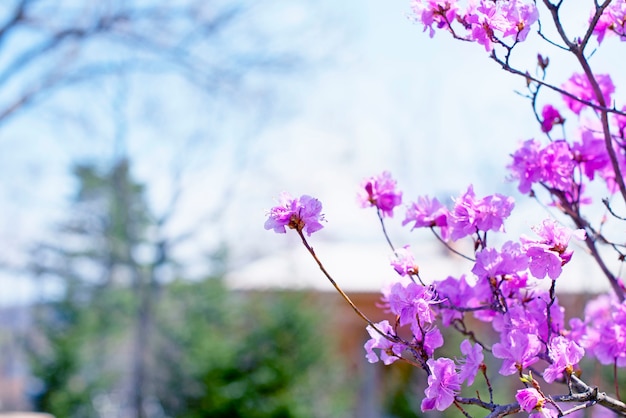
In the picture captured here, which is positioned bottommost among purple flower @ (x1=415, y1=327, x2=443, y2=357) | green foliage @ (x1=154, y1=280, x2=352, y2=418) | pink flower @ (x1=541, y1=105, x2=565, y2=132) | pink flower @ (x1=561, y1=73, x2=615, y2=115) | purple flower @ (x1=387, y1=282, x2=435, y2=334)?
green foliage @ (x1=154, y1=280, x2=352, y2=418)

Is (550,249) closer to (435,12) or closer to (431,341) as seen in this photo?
(431,341)

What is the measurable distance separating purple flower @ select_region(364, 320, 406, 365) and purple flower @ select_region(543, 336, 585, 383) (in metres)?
0.25

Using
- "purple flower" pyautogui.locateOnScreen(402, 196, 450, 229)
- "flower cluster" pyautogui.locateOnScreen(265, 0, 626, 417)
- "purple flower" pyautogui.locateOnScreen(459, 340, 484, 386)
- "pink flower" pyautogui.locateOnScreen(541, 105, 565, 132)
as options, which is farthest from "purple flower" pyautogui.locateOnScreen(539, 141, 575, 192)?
"purple flower" pyautogui.locateOnScreen(459, 340, 484, 386)

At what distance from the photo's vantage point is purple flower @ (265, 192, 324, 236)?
4.13 feet

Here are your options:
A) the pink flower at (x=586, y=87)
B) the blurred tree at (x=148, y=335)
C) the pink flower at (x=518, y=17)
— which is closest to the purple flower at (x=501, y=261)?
the pink flower at (x=518, y=17)

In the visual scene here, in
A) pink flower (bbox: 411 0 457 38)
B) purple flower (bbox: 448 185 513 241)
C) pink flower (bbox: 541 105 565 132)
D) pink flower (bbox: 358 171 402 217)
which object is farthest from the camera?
pink flower (bbox: 541 105 565 132)

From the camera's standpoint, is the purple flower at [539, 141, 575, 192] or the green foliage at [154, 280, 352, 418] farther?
the green foliage at [154, 280, 352, 418]

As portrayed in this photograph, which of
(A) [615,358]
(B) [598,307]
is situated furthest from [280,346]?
(A) [615,358]

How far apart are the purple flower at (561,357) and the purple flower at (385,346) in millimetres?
254

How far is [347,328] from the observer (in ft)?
40.4

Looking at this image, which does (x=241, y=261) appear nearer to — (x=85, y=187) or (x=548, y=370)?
(x=85, y=187)

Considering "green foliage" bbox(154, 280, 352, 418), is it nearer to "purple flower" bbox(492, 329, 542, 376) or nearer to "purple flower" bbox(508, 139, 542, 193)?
"purple flower" bbox(508, 139, 542, 193)

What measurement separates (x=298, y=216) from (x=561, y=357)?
511 millimetres

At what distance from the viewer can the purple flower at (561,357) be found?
123 centimetres
